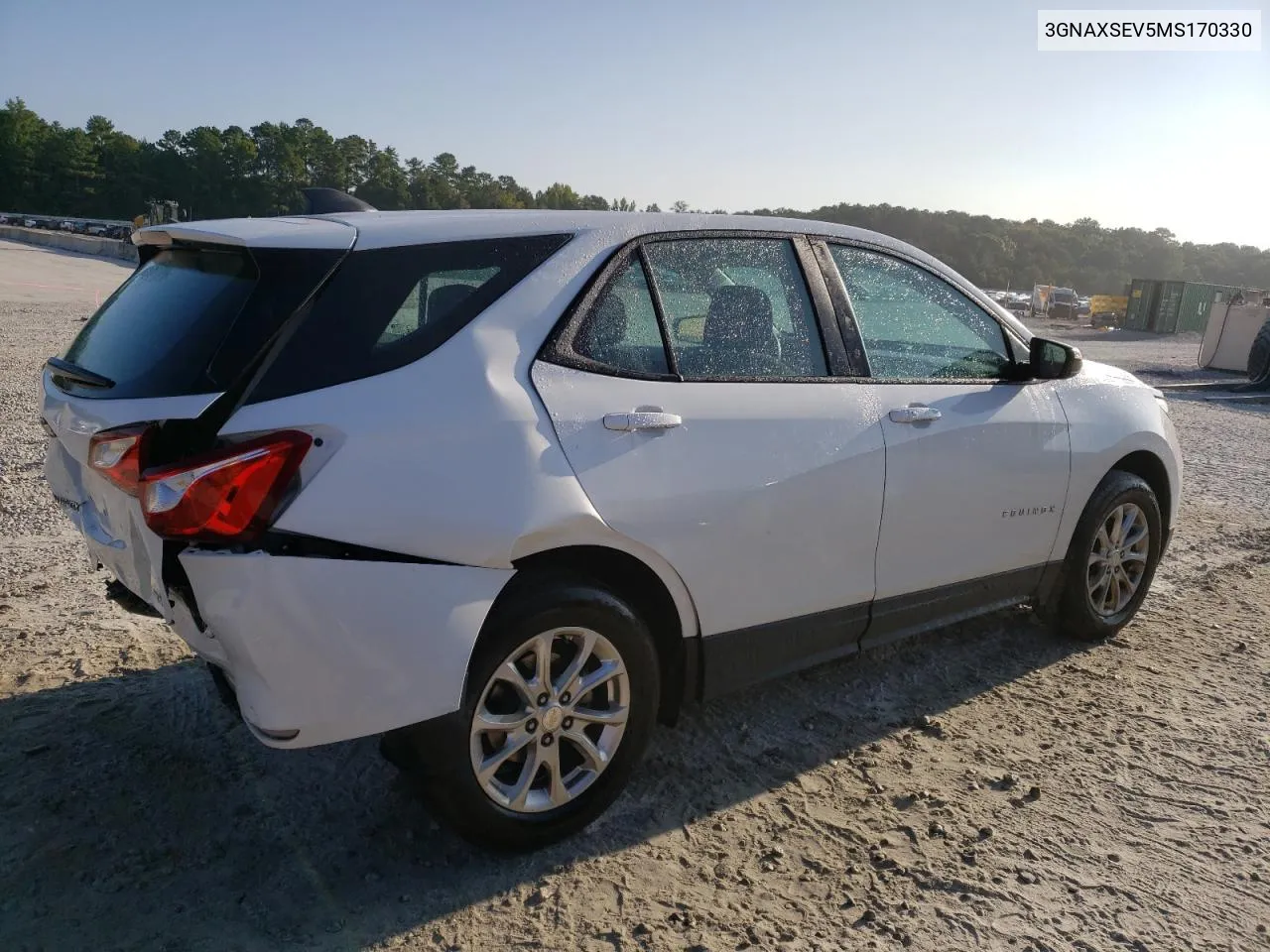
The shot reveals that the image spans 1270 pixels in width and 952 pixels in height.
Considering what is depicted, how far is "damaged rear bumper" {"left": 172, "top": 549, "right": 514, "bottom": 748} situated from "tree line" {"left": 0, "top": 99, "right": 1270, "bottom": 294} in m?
106

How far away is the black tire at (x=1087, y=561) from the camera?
4504mm

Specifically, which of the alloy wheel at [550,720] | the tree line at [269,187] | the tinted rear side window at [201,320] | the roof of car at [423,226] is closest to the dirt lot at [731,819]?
the alloy wheel at [550,720]

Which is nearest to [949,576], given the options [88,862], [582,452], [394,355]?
[582,452]

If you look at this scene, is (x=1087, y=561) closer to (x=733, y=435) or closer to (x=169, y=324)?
(x=733, y=435)

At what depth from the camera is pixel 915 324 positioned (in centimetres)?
399

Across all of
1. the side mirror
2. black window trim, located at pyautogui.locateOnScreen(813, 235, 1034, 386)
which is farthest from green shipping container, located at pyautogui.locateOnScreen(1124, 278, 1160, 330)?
black window trim, located at pyautogui.locateOnScreen(813, 235, 1034, 386)

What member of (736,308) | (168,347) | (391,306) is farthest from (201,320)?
(736,308)

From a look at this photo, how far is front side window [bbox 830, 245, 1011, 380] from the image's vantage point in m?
3.74

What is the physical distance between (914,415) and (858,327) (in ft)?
1.25

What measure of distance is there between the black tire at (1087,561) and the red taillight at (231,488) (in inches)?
139

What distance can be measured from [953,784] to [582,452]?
5.88 ft

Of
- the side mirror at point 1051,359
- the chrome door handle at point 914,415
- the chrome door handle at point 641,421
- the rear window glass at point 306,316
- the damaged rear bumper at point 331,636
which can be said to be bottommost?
the damaged rear bumper at point 331,636

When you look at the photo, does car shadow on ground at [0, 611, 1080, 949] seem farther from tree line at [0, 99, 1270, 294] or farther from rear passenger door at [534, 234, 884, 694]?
tree line at [0, 99, 1270, 294]

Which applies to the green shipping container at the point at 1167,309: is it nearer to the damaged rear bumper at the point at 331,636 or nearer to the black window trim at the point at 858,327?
the black window trim at the point at 858,327
